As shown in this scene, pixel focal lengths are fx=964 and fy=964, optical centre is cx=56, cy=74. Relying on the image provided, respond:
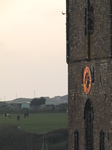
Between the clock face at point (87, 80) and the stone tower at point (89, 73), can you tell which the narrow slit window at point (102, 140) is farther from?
the clock face at point (87, 80)

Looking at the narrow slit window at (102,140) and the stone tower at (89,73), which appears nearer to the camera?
the stone tower at (89,73)

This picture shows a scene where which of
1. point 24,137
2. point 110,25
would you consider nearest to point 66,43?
point 110,25

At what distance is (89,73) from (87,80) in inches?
23.1

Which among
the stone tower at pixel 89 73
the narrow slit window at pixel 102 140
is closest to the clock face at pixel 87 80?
the stone tower at pixel 89 73

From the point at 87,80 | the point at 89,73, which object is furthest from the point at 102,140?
the point at 89,73

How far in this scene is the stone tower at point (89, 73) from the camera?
189ft

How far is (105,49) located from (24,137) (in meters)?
62.5

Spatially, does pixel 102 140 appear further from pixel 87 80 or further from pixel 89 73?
pixel 89 73

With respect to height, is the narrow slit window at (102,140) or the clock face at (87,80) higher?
the clock face at (87,80)

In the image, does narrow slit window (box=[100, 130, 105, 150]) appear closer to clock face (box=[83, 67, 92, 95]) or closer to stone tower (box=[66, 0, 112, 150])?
stone tower (box=[66, 0, 112, 150])

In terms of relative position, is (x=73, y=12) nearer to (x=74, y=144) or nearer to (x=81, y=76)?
(x=81, y=76)

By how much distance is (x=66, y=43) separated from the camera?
63.2 meters

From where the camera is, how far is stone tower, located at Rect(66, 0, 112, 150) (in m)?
57.7

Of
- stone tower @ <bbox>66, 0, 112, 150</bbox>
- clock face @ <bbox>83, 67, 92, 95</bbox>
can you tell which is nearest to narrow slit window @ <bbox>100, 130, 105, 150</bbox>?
stone tower @ <bbox>66, 0, 112, 150</bbox>
